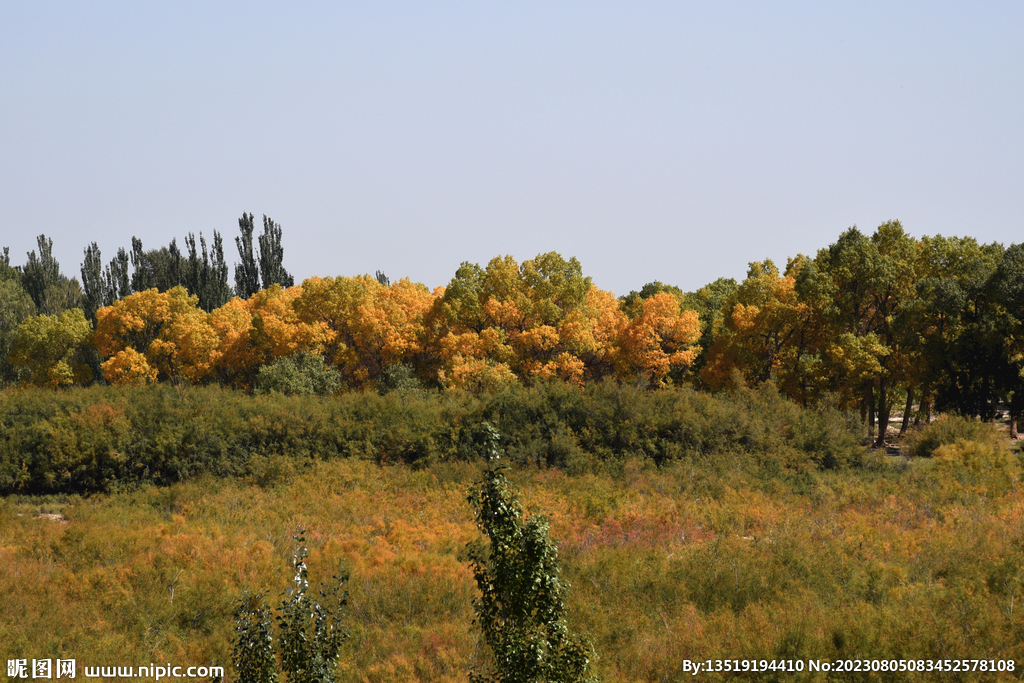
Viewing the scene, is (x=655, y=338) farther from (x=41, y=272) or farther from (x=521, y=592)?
(x=41, y=272)

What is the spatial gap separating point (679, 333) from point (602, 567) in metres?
25.4

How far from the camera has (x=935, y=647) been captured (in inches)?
473

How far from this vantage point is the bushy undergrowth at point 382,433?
26.5 m

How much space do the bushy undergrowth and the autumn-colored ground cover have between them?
7.11 ft

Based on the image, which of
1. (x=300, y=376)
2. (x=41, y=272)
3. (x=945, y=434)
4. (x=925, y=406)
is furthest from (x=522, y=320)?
(x=41, y=272)

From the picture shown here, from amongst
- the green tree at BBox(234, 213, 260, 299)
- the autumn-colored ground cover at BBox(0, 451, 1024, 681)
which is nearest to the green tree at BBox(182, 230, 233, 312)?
the green tree at BBox(234, 213, 260, 299)

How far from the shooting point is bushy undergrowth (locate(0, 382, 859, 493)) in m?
26.5

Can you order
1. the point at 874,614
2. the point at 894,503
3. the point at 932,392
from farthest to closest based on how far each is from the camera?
the point at 932,392 < the point at 894,503 < the point at 874,614

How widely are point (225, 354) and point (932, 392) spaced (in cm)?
3890

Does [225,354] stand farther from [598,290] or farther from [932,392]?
[932,392]

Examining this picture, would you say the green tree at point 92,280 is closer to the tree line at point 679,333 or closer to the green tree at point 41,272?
the green tree at point 41,272

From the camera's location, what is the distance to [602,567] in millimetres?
16484

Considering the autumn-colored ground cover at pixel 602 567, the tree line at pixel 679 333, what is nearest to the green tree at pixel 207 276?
the tree line at pixel 679 333

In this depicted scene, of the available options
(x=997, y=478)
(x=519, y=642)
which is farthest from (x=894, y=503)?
(x=519, y=642)
